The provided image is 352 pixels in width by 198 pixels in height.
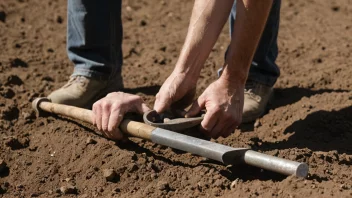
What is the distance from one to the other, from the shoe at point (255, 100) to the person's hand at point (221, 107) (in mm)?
686

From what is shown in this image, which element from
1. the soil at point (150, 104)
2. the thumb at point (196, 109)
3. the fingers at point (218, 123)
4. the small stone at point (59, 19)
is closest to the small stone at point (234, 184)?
the soil at point (150, 104)

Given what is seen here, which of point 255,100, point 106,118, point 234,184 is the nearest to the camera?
point 234,184

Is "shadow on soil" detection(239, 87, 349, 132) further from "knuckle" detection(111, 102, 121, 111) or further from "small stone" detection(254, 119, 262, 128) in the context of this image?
"knuckle" detection(111, 102, 121, 111)

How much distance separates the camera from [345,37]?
5043 millimetres

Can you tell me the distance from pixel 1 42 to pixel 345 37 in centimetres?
280

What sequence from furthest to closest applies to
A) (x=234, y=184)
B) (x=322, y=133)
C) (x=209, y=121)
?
(x=322, y=133) < (x=209, y=121) < (x=234, y=184)

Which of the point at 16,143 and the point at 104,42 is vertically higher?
the point at 104,42

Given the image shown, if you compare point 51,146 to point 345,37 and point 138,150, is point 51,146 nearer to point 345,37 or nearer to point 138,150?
point 138,150

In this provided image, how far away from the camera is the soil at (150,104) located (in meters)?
2.85

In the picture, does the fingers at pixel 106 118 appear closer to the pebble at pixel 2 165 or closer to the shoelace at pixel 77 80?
the pebble at pixel 2 165

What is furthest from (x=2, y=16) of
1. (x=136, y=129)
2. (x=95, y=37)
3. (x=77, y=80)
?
(x=136, y=129)

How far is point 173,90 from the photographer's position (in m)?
3.01

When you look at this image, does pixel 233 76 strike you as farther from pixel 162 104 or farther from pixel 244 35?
pixel 162 104

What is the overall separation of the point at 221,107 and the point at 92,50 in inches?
51.5
